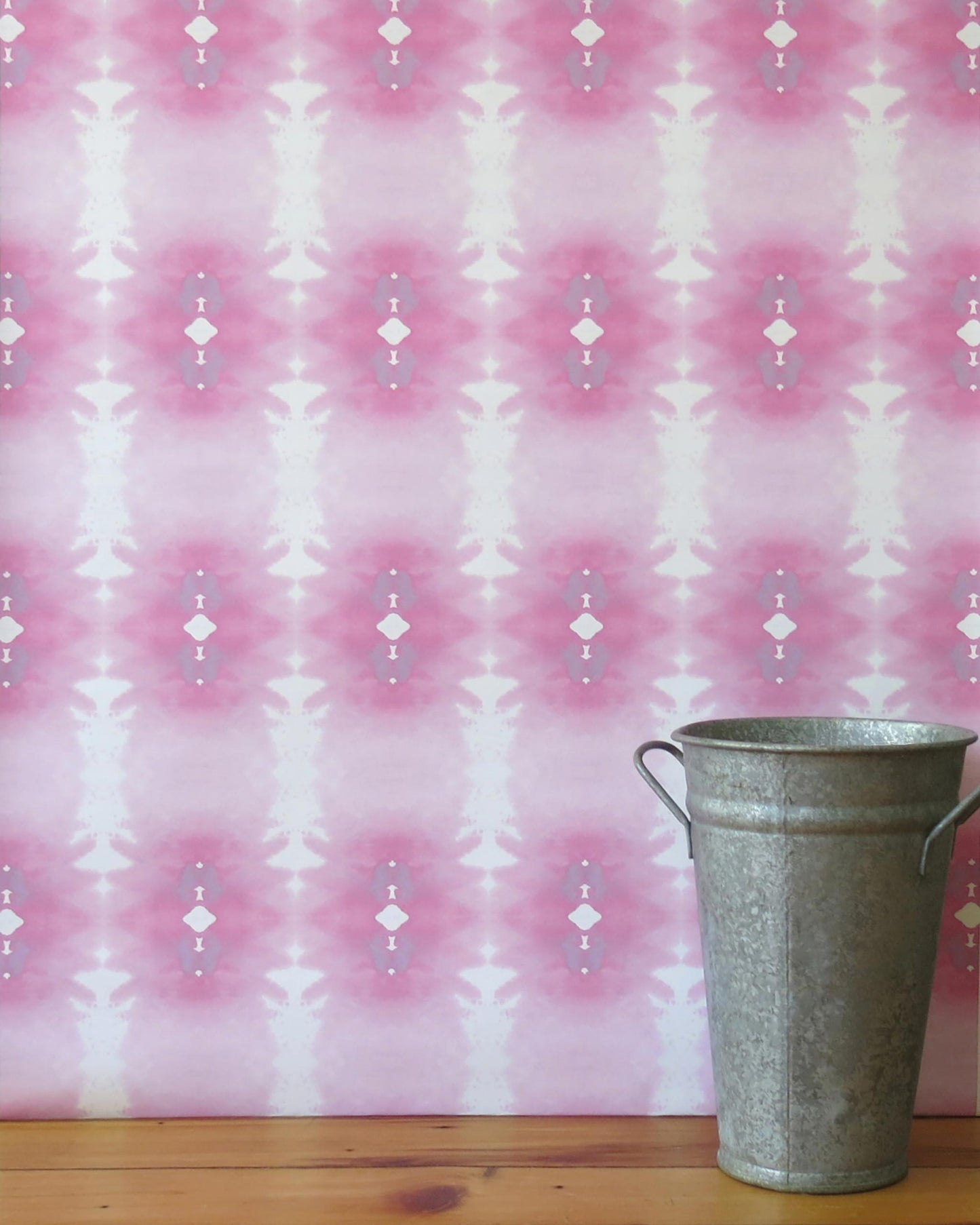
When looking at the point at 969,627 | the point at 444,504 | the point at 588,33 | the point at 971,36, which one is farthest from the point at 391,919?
the point at 971,36

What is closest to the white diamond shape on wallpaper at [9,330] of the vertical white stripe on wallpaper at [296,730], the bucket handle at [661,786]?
the vertical white stripe on wallpaper at [296,730]

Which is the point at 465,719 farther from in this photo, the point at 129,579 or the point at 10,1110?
the point at 10,1110

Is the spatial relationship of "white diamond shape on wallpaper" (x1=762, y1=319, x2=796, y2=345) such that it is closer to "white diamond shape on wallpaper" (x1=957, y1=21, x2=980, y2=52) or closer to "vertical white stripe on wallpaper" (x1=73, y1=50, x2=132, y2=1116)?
"white diamond shape on wallpaper" (x1=957, y1=21, x2=980, y2=52)

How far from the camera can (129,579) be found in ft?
7.09

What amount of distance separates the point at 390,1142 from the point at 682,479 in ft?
3.93

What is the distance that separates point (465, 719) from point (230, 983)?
23.9 inches

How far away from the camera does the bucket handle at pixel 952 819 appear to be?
180 cm

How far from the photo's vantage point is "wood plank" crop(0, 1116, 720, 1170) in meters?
1.96

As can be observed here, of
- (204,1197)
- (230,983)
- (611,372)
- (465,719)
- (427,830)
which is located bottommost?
(204,1197)

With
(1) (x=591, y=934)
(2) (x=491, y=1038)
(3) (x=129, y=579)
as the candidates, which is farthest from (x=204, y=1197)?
(3) (x=129, y=579)

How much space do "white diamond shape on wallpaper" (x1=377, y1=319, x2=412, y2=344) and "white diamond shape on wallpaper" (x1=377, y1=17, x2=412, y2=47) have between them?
0.47 metres

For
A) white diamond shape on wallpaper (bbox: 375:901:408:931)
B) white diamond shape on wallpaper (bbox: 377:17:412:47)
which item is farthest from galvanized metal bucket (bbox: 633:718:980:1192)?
white diamond shape on wallpaper (bbox: 377:17:412:47)

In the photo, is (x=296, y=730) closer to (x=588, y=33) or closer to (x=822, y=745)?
(x=822, y=745)

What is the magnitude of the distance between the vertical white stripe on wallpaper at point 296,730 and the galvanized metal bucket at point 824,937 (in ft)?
2.21
